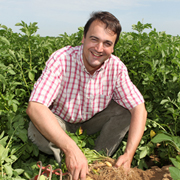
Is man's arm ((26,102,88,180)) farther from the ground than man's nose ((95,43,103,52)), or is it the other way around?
man's nose ((95,43,103,52))

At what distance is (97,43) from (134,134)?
37.6 inches

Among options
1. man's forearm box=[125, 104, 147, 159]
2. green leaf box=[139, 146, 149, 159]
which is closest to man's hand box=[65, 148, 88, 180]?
man's forearm box=[125, 104, 147, 159]

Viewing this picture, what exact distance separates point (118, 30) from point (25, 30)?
1.19 m

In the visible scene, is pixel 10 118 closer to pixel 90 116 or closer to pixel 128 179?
pixel 90 116

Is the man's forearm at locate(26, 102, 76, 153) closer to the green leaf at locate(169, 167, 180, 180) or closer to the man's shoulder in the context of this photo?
the man's shoulder

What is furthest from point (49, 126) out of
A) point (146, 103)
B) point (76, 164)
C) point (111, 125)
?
point (146, 103)

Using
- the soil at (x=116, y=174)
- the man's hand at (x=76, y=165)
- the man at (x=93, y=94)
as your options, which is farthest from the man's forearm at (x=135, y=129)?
the man's hand at (x=76, y=165)

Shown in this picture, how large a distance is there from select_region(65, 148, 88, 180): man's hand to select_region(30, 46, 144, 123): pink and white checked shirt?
70cm

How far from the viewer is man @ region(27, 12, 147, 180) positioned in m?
2.03

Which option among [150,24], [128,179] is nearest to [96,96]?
[128,179]

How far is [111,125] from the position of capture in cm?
253

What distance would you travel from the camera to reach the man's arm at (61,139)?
167cm

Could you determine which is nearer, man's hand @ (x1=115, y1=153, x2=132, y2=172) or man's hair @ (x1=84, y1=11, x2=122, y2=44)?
man's hand @ (x1=115, y1=153, x2=132, y2=172)

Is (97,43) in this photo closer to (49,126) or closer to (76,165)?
(49,126)
